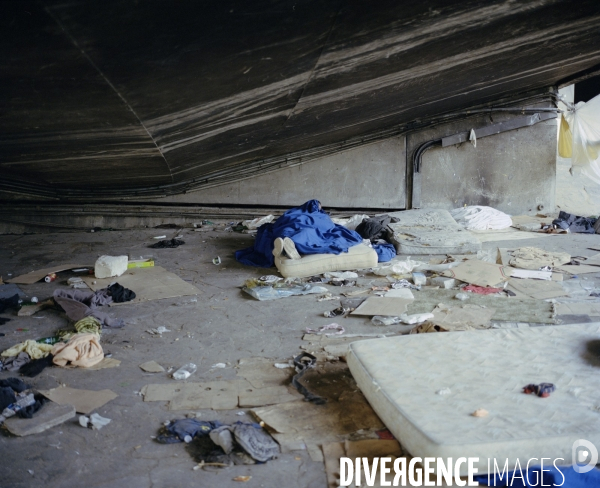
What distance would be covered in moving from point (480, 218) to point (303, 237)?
3.15 metres

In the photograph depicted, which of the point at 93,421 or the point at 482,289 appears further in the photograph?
the point at 482,289

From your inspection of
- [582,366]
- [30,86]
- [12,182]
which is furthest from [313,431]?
[12,182]

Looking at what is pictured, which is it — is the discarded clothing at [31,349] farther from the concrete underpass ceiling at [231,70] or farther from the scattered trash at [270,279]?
the scattered trash at [270,279]

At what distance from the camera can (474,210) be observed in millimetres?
7848

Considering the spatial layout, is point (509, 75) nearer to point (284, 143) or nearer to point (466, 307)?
point (284, 143)

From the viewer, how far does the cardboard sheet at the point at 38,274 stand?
5.35 metres

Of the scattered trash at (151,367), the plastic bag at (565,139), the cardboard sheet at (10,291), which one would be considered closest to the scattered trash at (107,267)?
the cardboard sheet at (10,291)

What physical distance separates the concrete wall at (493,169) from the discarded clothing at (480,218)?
79cm

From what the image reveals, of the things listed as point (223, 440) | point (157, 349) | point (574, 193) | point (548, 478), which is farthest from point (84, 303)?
point (574, 193)

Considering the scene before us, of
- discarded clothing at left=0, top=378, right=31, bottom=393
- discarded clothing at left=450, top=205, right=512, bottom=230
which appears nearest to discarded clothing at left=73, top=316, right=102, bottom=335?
discarded clothing at left=0, top=378, right=31, bottom=393

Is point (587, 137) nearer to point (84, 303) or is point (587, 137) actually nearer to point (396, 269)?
point (396, 269)

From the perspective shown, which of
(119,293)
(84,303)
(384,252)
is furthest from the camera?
(384,252)

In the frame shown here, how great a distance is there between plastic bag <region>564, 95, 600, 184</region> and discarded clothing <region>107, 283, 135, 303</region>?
6.65 meters

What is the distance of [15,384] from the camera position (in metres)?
3.05
